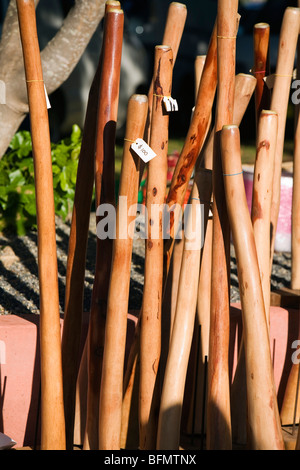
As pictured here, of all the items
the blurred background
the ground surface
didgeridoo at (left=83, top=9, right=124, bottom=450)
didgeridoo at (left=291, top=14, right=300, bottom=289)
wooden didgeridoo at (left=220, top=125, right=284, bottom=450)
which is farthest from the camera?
the blurred background

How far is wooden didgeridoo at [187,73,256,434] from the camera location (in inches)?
46.0

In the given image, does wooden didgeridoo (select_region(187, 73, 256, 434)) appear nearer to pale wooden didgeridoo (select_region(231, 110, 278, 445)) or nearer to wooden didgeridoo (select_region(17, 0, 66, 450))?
pale wooden didgeridoo (select_region(231, 110, 278, 445))

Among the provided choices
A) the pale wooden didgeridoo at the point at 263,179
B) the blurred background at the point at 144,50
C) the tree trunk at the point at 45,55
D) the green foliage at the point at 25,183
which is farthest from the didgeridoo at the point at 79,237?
the blurred background at the point at 144,50

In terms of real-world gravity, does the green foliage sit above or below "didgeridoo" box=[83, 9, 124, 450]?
above

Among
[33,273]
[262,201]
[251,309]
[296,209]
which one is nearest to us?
[251,309]

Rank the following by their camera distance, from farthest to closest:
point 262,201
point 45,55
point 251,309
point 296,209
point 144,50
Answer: point 144,50 → point 45,55 → point 296,209 → point 262,201 → point 251,309

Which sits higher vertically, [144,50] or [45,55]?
[144,50]

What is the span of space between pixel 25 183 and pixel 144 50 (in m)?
3.90

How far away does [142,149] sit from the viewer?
3.38 feet

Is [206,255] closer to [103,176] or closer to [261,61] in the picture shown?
[103,176]

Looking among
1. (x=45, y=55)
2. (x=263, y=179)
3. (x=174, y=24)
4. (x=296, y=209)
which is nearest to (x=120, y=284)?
(x=263, y=179)

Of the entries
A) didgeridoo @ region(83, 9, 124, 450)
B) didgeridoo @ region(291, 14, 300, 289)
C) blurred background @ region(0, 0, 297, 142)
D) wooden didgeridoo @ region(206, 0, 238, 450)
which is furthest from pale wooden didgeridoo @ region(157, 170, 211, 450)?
blurred background @ region(0, 0, 297, 142)

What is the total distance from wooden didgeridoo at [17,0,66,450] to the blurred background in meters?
4.49
